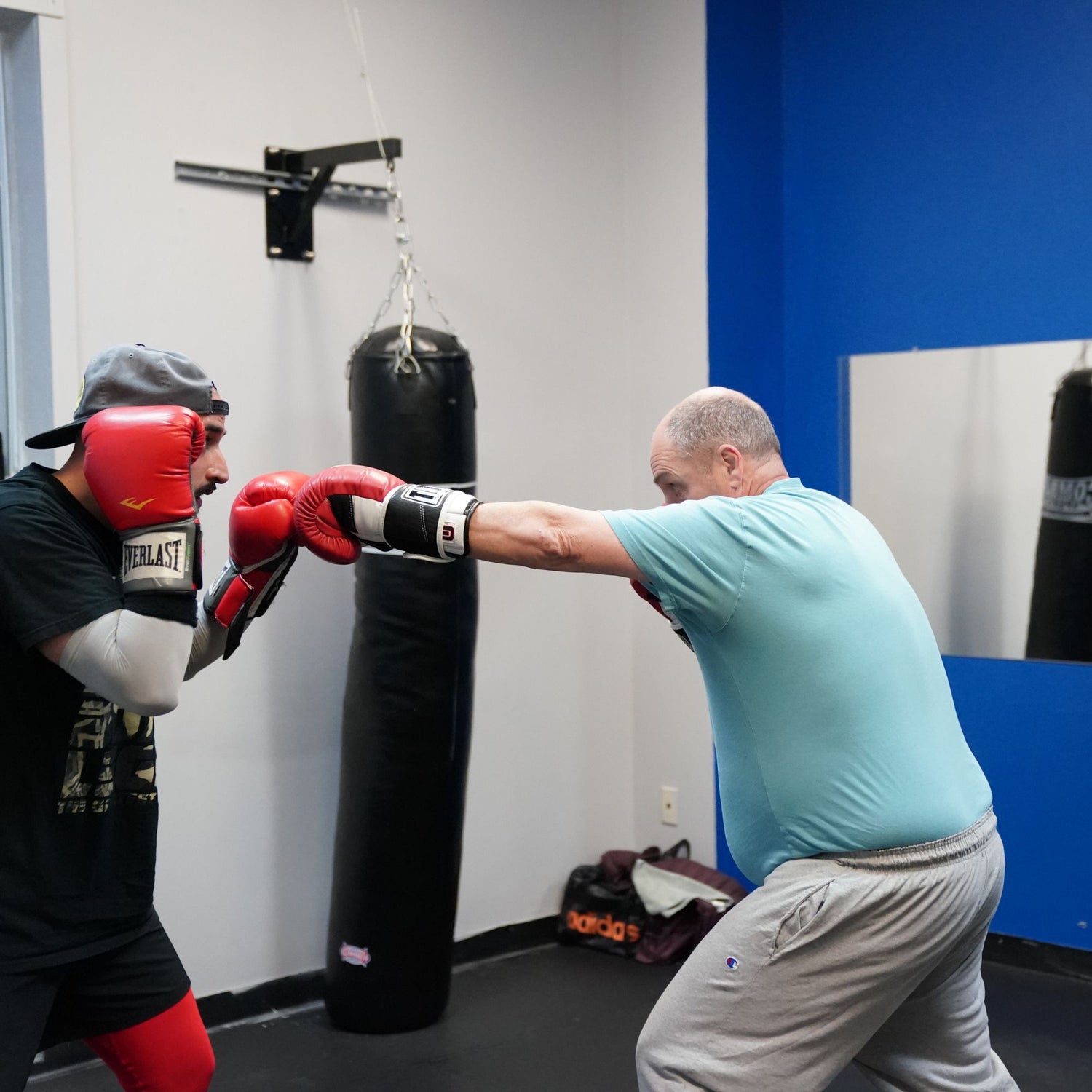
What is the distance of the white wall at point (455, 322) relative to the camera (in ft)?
10.4

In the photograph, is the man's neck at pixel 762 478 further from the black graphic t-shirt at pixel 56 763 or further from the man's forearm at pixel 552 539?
the black graphic t-shirt at pixel 56 763

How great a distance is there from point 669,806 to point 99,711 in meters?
2.54

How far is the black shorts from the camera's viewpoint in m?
1.79

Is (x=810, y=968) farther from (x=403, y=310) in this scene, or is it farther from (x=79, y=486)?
(x=403, y=310)

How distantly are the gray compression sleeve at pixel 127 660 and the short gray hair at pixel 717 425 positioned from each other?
82 centimetres

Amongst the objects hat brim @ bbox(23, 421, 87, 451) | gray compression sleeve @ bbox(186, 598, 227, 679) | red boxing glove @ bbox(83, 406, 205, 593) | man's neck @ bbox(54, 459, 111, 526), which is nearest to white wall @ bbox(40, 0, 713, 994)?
gray compression sleeve @ bbox(186, 598, 227, 679)

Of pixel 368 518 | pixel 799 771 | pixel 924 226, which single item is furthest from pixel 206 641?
pixel 924 226

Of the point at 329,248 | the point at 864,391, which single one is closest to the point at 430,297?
the point at 329,248

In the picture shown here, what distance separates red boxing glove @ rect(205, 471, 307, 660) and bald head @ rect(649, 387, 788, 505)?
617 millimetres

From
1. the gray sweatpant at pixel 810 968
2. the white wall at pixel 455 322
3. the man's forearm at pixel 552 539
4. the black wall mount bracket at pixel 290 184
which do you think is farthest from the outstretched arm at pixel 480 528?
the black wall mount bracket at pixel 290 184

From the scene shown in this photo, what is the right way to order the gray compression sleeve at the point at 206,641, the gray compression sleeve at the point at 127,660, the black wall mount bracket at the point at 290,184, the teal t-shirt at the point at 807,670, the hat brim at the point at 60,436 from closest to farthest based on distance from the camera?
the gray compression sleeve at the point at 127,660
the teal t-shirt at the point at 807,670
the hat brim at the point at 60,436
the gray compression sleeve at the point at 206,641
the black wall mount bracket at the point at 290,184

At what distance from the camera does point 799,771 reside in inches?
72.2

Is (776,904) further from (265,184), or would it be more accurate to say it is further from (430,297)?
(265,184)

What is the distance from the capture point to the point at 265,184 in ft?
10.9
